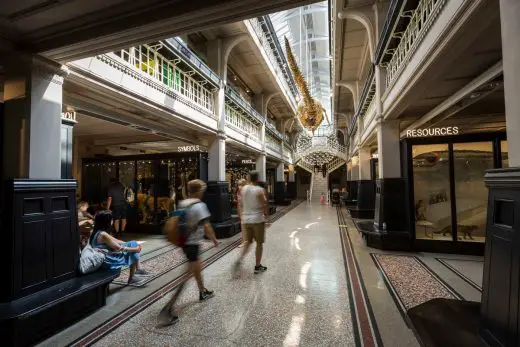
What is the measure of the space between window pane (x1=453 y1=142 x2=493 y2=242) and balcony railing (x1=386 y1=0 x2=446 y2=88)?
7.54ft

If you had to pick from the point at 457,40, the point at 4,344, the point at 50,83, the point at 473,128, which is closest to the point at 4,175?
the point at 50,83

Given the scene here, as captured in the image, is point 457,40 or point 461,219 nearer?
point 457,40

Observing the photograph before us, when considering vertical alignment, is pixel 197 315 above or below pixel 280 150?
below

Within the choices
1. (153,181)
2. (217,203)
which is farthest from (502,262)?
(153,181)

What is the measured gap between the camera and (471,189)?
546 cm

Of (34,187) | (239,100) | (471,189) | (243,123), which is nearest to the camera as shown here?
(34,187)

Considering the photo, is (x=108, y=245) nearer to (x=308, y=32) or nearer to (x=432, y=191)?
(x=432, y=191)

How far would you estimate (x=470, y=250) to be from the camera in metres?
5.12

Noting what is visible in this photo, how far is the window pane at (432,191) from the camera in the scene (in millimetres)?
5500

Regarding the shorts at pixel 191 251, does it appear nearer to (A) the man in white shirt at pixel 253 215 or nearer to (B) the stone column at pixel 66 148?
(A) the man in white shirt at pixel 253 215

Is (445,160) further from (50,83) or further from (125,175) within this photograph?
(125,175)

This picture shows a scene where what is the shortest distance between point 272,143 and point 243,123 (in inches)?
205

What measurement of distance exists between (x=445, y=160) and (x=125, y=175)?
346 inches

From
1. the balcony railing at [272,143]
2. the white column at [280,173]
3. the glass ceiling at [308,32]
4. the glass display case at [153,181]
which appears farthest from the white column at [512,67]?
the white column at [280,173]
